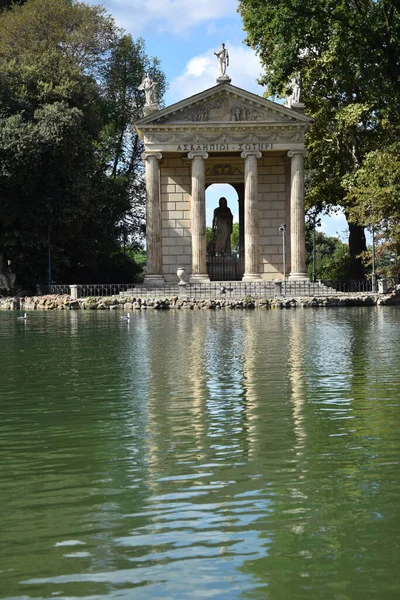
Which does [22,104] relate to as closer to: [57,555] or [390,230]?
[390,230]

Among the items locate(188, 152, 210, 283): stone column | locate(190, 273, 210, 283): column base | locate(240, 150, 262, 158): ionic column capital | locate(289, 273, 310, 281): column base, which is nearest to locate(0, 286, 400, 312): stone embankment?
locate(289, 273, 310, 281): column base

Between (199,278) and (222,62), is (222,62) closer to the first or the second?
(222,62)

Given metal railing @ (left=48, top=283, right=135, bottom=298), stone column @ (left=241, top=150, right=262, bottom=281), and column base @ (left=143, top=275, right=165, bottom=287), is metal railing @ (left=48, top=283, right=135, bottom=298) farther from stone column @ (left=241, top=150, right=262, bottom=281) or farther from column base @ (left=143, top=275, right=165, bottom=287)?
stone column @ (left=241, top=150, right=262, bottom=281)

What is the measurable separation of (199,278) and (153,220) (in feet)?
16.2

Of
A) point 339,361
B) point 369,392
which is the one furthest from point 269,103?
point 369,392

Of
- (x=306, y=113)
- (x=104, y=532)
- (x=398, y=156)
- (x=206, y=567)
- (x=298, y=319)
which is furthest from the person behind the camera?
(x=306, y=113)

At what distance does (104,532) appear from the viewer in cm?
684

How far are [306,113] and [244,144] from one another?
20.0ft

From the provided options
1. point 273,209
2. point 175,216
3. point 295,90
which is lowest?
point 175,216

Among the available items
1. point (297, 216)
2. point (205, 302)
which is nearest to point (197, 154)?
point (297, 216)

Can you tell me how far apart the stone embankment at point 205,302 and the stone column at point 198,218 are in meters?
9.23

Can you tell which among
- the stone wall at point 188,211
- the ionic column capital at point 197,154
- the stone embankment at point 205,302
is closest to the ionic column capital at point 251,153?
the ionic column capital at point 197,154

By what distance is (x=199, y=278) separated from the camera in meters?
56.8

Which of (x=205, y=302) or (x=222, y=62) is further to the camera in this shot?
(x=222, y=62)
